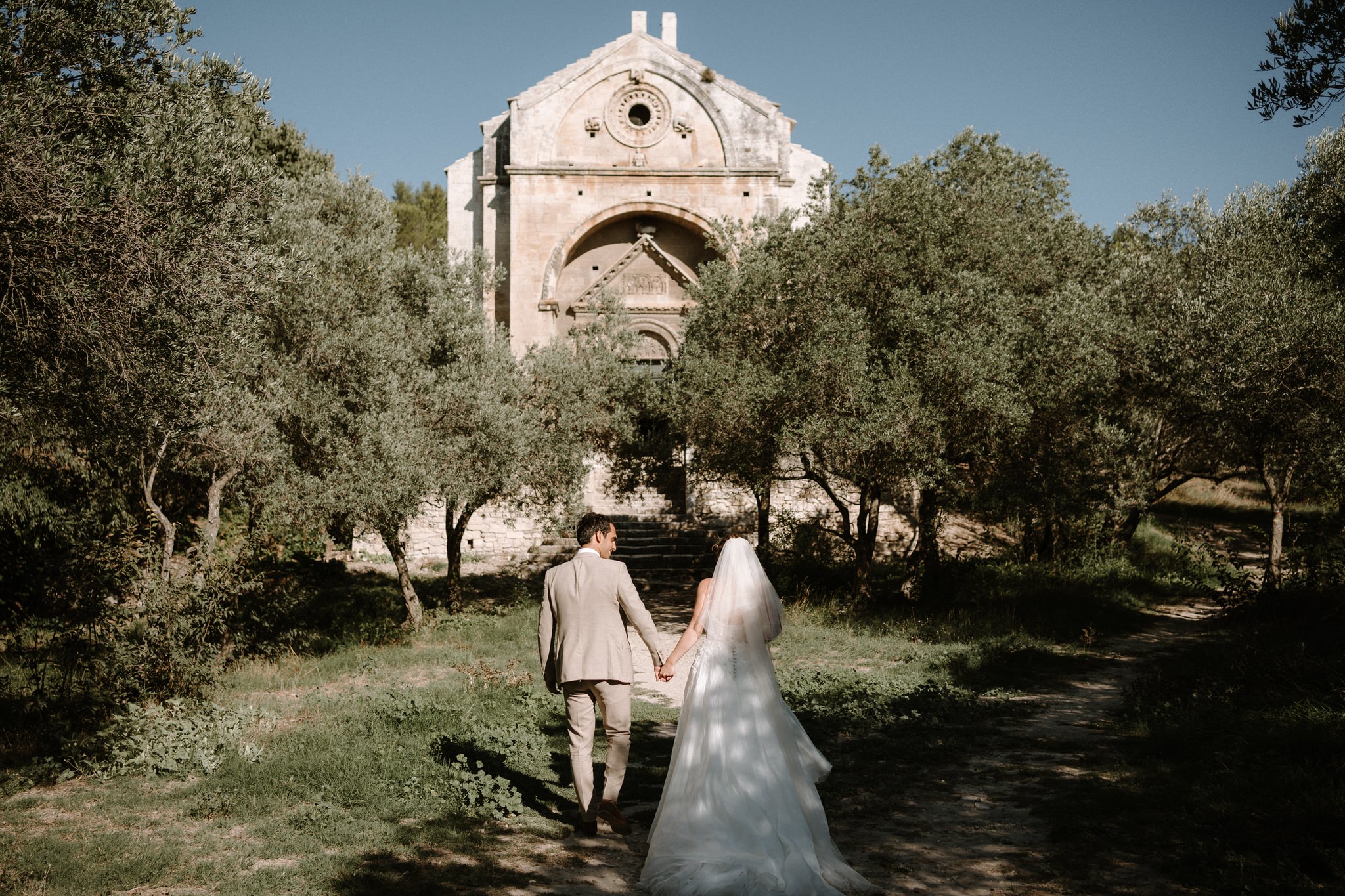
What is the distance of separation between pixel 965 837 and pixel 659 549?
50.6 ft

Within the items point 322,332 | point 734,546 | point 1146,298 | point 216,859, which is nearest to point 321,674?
point 322,332

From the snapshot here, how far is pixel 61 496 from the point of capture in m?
12.9

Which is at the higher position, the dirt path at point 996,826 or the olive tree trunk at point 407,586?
the olive tree trunk at point 407,586

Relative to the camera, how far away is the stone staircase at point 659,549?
786 inches

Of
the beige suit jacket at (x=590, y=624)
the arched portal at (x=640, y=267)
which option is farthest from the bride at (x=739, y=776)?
the arched portal at (x=640, y=267)

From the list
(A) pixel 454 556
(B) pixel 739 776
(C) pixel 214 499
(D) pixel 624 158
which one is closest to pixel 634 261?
(D) pixel 624 158

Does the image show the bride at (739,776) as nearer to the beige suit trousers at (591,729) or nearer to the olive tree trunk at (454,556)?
the beige suit trousers at (591,729)

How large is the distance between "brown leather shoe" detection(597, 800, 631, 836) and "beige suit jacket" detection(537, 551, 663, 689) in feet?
2.55

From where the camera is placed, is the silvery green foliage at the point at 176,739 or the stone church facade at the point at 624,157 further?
the stone church facade at the point at 624,157

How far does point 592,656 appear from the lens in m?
5.61

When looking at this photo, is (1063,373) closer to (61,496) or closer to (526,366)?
(526,366)

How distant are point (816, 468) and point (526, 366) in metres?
5.49

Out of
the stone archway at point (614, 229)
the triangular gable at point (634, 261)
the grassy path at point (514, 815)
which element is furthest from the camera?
the stone archway at point (614, 229)

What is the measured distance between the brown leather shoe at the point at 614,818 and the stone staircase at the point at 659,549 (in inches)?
512
